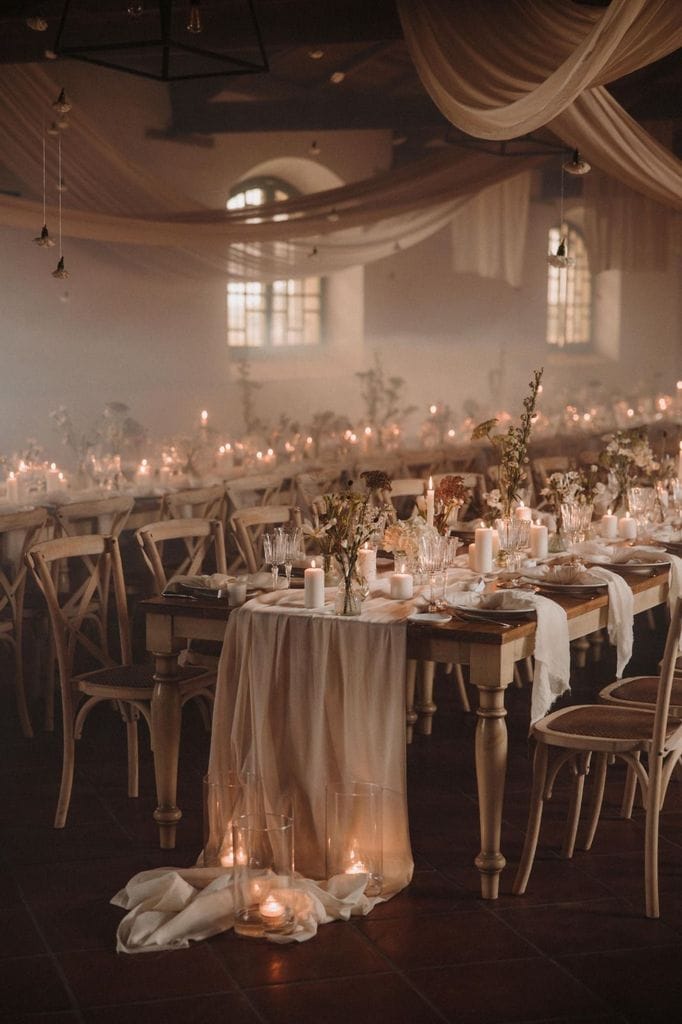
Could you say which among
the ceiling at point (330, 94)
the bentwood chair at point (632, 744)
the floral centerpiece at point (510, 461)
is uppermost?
the ceiling at point (330, 94)

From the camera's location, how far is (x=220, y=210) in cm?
757

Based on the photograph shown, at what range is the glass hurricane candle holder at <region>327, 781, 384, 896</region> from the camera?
3.97 metres

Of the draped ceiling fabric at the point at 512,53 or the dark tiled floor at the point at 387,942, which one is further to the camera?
the draped ceiling fabric at the point at 512,53

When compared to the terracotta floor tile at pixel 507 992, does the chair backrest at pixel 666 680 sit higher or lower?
higher

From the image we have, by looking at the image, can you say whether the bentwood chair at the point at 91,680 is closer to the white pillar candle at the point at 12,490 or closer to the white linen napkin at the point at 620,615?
the white linen napkin at the point at 620,615

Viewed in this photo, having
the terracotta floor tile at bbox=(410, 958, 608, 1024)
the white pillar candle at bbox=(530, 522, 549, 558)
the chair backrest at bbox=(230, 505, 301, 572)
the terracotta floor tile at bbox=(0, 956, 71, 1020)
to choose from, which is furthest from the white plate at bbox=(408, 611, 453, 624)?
the chair backrest at bbox=(230, 505, 301, 572)

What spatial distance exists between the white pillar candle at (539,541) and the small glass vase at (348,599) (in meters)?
1.31

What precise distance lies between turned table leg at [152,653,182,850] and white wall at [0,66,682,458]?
3527 millimetres

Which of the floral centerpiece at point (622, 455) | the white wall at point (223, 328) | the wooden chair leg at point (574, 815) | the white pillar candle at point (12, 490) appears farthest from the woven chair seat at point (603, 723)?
the white wall at point (223, 328)

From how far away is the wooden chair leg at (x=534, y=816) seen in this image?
4.00 metres

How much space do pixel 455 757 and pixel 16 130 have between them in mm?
3874

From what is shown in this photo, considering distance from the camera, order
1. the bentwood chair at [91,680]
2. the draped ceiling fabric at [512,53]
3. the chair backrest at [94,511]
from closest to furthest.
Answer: the bentwood chair at [91,680]
the draped ceiling fabric at [512,53]
the chair backrest at [94,511]

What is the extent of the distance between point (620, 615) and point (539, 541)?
84 centimetres

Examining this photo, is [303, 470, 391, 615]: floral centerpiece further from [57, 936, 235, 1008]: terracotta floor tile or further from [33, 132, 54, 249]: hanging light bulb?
[33, 132, 54, 249]: hanging light bulb
